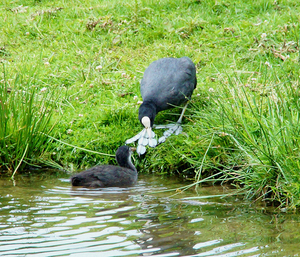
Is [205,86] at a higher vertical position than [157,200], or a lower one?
higher

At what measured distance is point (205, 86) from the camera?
269 inches

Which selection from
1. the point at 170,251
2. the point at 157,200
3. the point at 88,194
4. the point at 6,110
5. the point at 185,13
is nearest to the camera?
the point at 170,251

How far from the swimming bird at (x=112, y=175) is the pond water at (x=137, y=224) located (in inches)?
4.8

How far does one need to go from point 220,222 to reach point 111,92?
360cm

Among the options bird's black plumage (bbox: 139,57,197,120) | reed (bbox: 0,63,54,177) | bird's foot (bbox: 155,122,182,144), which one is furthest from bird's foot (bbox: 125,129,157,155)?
reed (bbox: 0,63,54,177)

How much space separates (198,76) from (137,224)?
407 centimetres

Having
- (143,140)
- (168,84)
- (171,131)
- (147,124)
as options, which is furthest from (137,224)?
(168,84)

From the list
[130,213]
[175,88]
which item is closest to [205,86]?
[175,88]

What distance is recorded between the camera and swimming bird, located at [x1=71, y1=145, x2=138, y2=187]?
4.84 metres

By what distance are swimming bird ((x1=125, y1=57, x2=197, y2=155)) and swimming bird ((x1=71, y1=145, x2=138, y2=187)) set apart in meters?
0.28

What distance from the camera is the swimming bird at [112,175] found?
484 cm

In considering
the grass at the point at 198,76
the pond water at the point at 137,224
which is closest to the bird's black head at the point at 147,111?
the grass at the point at 198,76

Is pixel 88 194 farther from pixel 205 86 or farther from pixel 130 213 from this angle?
pixel 205 86

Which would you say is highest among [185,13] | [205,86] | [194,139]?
[185,13]
